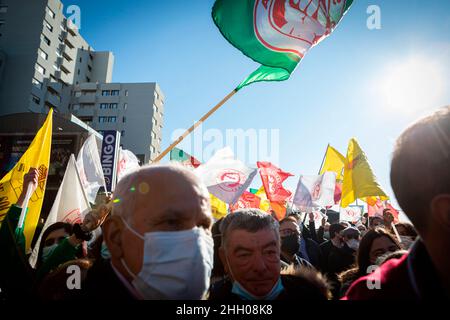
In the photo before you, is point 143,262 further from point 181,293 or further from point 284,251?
point 284,251

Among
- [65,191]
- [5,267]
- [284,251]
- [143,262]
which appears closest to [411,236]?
[284,251]

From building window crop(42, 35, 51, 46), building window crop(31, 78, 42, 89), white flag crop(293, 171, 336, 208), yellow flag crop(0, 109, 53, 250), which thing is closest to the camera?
yellow flag crop(0, 109, 53, 250)

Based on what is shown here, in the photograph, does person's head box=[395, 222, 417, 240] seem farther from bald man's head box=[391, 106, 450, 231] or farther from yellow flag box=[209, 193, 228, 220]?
yellow flag box=[209, 193, 228, 220]

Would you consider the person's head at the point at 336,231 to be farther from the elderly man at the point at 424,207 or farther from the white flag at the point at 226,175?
the elderly man at the point at 424,207

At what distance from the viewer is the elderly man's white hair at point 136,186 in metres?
1.61

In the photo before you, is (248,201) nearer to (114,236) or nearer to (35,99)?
(114,236)

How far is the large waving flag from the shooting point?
14.0 ft

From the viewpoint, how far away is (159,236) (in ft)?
5.11

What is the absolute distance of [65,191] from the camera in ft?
15.3

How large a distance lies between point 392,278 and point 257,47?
3.90 meters

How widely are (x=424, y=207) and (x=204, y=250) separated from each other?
3.52 feet

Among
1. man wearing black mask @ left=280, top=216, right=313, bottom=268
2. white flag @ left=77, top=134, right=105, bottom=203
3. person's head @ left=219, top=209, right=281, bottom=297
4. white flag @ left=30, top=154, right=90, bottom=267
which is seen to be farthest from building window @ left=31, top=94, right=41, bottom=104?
person's head @ left=219, top=209, right=281, bottom=297

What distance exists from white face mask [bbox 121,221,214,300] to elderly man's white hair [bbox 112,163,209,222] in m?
0.10

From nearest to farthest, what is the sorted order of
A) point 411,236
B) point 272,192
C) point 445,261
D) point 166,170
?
1. point 445,261
2. point 166,170
3. point 411,236
4. point 272,192
